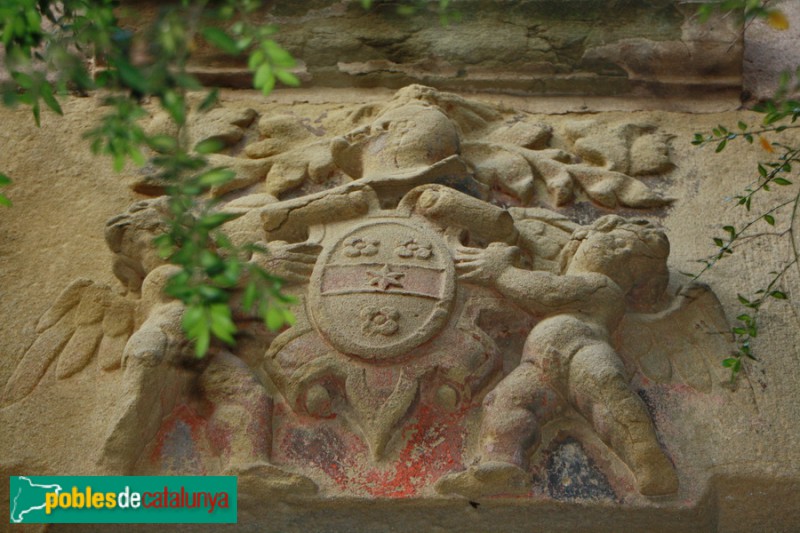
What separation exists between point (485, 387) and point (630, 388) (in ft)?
1.25

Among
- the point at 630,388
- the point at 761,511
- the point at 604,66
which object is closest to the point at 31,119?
the point at 604,66

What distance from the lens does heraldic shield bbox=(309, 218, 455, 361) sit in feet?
9.27

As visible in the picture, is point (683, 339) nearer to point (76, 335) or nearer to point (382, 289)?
point (382, 289)

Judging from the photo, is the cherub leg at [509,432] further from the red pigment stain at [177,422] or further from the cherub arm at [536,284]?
the red pigment stain at [177,422]

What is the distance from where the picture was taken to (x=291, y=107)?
3979mm

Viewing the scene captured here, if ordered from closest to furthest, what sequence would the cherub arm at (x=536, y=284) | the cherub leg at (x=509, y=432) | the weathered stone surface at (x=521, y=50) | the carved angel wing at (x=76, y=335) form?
the cherub leg at (x=509, y=432), the cherub arm at (x=536, y=284), the carved angel wing at (x=76, y=335), the weathered stone surface at (x=521, y=50)

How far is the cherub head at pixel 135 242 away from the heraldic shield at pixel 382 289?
513mm

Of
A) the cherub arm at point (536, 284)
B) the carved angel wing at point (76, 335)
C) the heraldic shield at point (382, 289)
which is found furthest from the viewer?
the carved angel wing at point (76, 335)

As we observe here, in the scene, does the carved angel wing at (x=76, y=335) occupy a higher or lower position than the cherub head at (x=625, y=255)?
lower

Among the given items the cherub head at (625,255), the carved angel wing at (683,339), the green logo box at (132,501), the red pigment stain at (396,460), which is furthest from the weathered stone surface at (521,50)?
the green logo box at (132,501)

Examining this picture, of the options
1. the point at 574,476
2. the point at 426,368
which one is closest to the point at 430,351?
the point at 426,368

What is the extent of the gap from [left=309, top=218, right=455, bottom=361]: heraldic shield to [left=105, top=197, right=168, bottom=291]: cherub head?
0.51 m

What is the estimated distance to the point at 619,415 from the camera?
2703 mm

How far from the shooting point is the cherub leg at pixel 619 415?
8.77 ft
